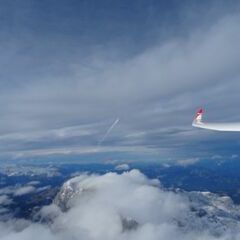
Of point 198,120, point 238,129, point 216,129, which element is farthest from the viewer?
point 198,120

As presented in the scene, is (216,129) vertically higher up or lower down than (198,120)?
lower down

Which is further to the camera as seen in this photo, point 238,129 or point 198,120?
point 198,120

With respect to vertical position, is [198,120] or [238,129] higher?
[198,120]

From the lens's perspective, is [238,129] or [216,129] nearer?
[238,129]

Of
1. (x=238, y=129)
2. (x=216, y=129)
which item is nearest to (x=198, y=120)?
(x=216, y=129)

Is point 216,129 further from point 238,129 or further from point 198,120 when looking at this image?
point 198,120

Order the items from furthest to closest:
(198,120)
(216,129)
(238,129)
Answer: (198,120), (216,129), (238,129)
